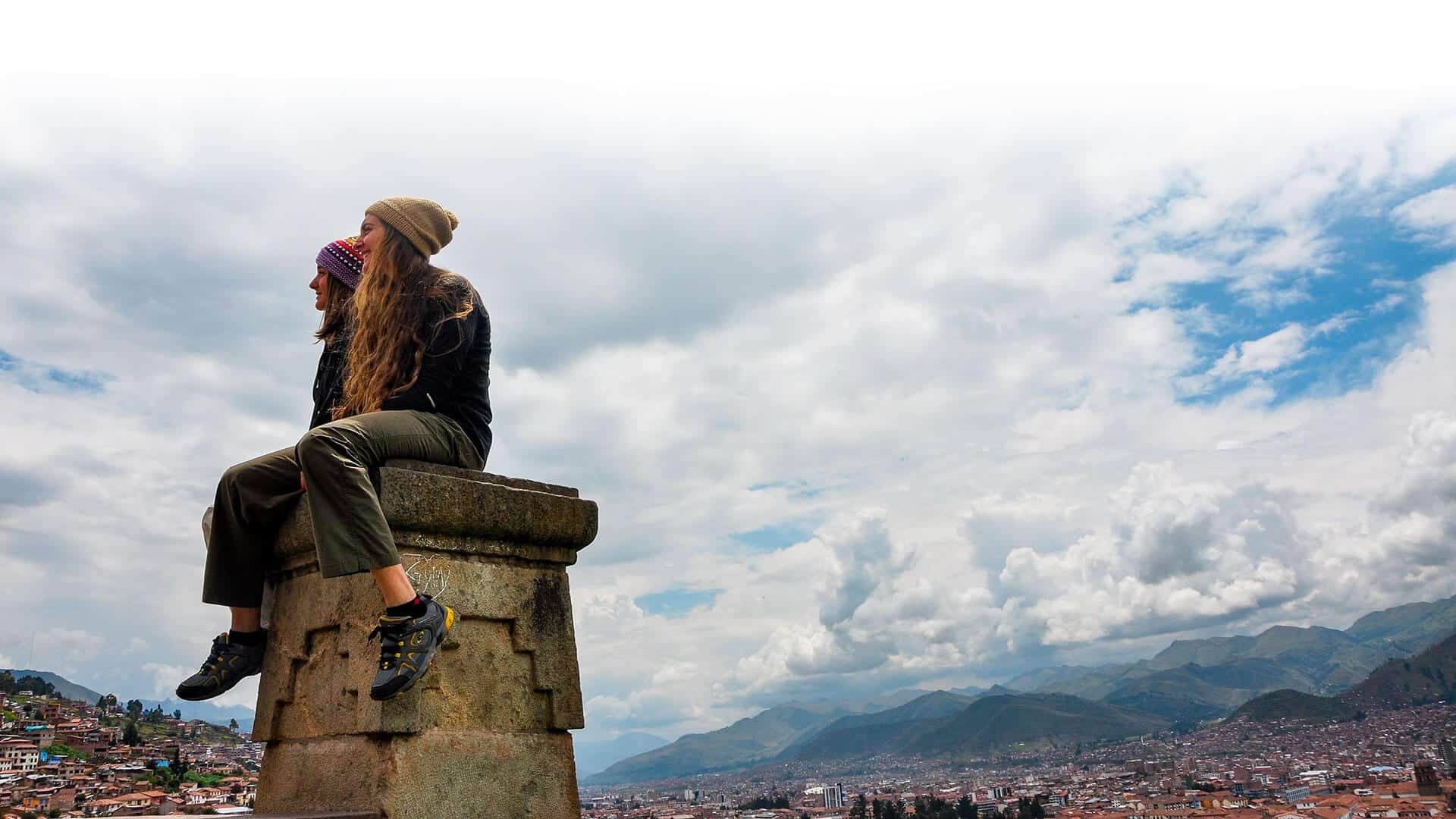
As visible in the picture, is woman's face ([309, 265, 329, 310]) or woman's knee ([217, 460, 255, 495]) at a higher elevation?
woman's face ([309, 265, 329, 310])

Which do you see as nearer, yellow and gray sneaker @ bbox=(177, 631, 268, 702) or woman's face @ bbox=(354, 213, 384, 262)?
yellow and gray sneaker @ bbox=(177, 631, 268, 702)

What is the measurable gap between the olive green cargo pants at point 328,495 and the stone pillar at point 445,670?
9 centimetres

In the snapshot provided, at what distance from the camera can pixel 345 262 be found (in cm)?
434

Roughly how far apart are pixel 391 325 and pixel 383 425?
536 mm

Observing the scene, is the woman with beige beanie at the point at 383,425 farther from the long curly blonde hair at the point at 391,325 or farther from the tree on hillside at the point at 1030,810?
the tree on hillside at the point at 1030,810

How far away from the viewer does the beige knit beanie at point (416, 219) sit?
13.2 ft

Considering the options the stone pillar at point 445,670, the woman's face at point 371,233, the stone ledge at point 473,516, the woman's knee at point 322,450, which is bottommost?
the stone pillar at point 445,670

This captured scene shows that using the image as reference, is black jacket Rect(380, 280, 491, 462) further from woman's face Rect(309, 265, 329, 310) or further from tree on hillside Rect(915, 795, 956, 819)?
tree on hillside Rect(915, 795, 956, 819)

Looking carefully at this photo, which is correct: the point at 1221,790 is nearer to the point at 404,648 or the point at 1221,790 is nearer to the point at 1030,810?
the point at 1030,810

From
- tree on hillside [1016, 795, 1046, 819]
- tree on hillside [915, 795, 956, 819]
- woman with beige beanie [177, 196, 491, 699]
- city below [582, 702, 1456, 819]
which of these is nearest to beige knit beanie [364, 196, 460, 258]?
woman with beige beanie [177, 196, 491, 699]

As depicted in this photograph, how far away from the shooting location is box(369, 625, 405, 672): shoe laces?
122 inches

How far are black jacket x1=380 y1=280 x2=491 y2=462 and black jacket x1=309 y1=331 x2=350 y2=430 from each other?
0.46 metres

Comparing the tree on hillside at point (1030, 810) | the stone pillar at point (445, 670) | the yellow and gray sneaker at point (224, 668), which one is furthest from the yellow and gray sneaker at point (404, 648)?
the tree on hillside at point (1030, 810)

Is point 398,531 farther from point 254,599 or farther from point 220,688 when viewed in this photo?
point 220,688
